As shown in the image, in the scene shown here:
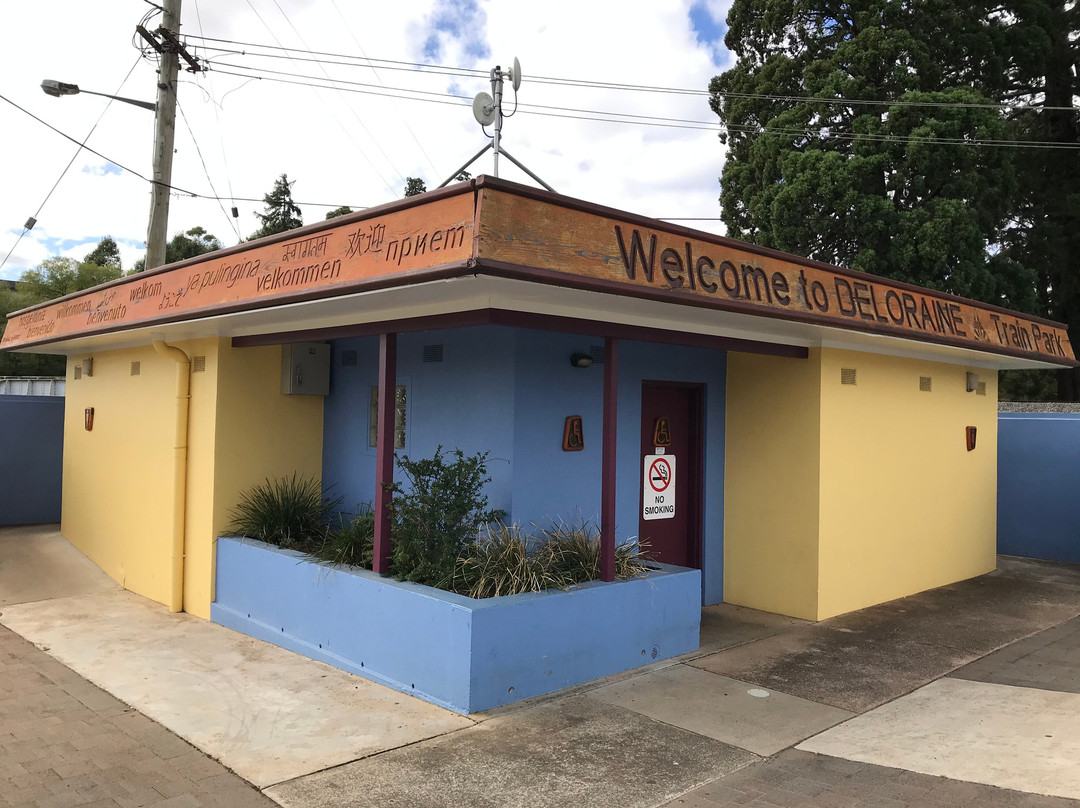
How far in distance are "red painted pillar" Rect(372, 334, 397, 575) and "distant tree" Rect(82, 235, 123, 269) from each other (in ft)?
116

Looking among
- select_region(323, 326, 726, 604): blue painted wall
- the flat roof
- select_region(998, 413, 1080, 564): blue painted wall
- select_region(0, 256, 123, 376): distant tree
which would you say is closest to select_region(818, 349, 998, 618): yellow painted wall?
the flat roof

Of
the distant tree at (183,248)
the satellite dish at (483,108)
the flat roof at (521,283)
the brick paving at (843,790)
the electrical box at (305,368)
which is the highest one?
the distant tree at (183,248)

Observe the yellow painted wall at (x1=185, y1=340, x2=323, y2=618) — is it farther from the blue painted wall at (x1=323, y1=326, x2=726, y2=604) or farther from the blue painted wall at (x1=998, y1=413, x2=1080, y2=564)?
the blue painted wall at (x1=998, y1=413, x2=1080, y2=564)

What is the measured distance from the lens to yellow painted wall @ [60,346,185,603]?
8.56m

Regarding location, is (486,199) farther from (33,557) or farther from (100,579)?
(33,557)

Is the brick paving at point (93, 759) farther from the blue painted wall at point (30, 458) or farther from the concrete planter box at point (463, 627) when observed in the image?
the blue painted wall at point (30, 458)

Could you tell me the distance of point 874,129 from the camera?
17109 millimetres

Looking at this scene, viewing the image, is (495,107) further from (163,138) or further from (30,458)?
(30,458)

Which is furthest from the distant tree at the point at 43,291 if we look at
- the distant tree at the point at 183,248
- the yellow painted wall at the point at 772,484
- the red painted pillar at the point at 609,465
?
the red painted pillar at the point at 609,465

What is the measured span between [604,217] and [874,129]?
1446cm

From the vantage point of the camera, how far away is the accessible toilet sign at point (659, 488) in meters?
7.97

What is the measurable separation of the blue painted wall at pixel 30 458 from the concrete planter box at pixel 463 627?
26.1ft

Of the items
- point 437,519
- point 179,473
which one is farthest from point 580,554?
point 179,473

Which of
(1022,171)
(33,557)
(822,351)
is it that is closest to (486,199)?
(822,351)
